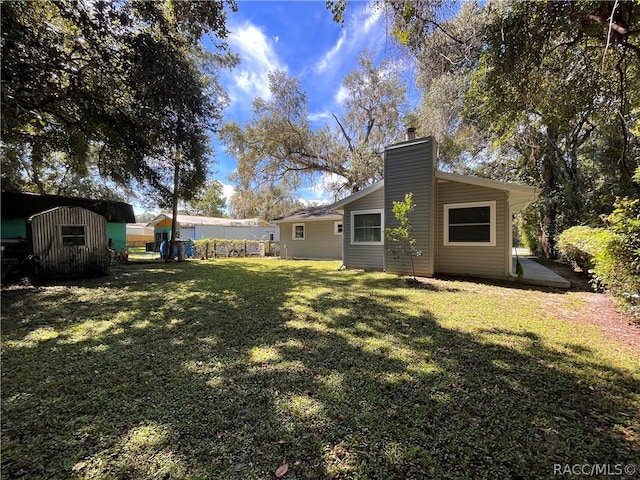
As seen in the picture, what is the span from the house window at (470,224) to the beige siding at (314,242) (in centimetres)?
682

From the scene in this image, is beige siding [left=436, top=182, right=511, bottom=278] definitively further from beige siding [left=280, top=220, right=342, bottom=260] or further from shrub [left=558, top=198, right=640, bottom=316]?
beige siding [left=280, top=220, right=342, bottom=260]

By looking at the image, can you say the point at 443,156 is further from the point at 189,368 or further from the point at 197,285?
the point at 189,368

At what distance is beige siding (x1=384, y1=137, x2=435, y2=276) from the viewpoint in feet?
26.0

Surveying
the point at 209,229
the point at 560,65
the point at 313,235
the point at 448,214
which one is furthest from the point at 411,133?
the point at 209,229

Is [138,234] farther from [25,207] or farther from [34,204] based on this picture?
[25,207]

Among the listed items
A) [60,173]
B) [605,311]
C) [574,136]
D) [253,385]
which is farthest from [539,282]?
[60,173]

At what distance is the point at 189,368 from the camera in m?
2.89

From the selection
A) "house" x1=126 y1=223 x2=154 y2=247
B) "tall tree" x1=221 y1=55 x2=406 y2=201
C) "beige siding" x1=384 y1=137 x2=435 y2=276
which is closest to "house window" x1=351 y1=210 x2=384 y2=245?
"beige siding" x1=384 y1=137 x2=435 y2=276

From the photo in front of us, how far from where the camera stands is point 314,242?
50.7 feet

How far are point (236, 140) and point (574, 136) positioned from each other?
18002 millimetres

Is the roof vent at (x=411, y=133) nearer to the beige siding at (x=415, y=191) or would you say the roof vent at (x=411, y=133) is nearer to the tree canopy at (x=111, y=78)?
the beige siding at (x=415, y=191)

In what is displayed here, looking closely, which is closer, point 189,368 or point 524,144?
point 189,368

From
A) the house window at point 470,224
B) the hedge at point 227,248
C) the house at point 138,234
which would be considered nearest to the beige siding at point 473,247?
the house window at point 470,224

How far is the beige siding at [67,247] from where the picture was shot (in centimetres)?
732
